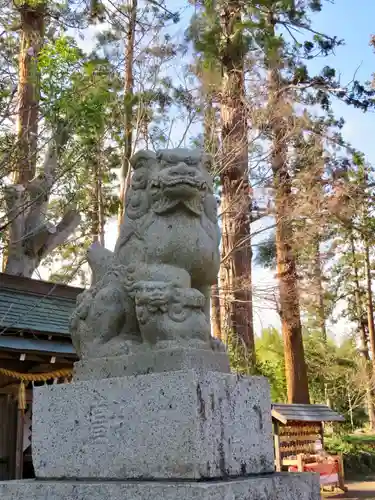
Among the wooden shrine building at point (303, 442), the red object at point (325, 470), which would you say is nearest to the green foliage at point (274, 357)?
the wooden shrine building at point (303, 442)

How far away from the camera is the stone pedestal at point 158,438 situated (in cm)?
247

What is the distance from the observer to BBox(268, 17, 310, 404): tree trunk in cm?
1130

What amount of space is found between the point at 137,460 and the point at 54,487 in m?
0.46

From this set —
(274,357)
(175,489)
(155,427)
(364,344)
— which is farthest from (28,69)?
(364,344)

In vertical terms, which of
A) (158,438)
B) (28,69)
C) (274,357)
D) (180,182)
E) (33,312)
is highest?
(28,69)

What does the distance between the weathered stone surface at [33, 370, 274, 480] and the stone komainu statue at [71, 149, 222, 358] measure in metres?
0.24

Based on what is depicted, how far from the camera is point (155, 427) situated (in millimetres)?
2588

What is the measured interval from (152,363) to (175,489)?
2.02 feet

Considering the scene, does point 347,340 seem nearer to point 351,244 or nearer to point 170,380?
point 351,244

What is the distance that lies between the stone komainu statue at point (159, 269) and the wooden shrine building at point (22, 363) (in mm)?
4805

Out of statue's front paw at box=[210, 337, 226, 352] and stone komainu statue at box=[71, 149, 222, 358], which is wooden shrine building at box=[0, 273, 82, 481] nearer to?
stone komainu statue at box=[71, 149, 222, 358]

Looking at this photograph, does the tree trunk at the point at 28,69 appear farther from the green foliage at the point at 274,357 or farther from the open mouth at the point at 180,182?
the green foliage at the point at 274,357

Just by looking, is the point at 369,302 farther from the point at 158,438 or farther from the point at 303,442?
the point at 158,438

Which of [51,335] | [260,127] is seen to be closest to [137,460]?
[51,335]
